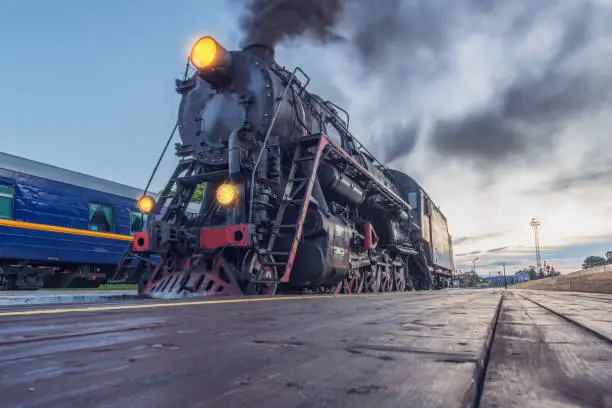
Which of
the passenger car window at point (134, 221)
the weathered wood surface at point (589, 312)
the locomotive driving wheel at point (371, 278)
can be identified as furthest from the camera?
the passenger car window at point (134, 221)

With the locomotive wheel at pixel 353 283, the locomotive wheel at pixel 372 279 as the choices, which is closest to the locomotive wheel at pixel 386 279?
the locomotive wheel at pixel 372 279

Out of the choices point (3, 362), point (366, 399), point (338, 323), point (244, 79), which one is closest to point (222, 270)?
point (244, 79)

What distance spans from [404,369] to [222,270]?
581cm

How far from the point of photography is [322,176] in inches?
328

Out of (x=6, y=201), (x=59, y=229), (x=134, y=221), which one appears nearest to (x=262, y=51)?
(x=6, y=201)

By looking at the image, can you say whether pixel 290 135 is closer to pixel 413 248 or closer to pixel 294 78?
pixel 294 78

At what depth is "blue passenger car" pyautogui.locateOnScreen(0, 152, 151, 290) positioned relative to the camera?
899 cm

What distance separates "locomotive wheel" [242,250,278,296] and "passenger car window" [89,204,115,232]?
631cm

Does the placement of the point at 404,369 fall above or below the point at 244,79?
below

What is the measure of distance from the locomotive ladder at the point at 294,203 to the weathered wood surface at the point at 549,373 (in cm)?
504

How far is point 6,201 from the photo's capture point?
349 inches

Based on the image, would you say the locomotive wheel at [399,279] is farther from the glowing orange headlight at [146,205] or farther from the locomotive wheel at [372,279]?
the glowing orange headlight at [146,205]

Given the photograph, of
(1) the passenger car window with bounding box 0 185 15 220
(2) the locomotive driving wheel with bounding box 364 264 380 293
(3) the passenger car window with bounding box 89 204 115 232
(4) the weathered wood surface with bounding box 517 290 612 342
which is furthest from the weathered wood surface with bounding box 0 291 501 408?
(3) the passenger car window with bounding box 89 204 115 232

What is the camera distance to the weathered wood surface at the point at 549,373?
66cm
